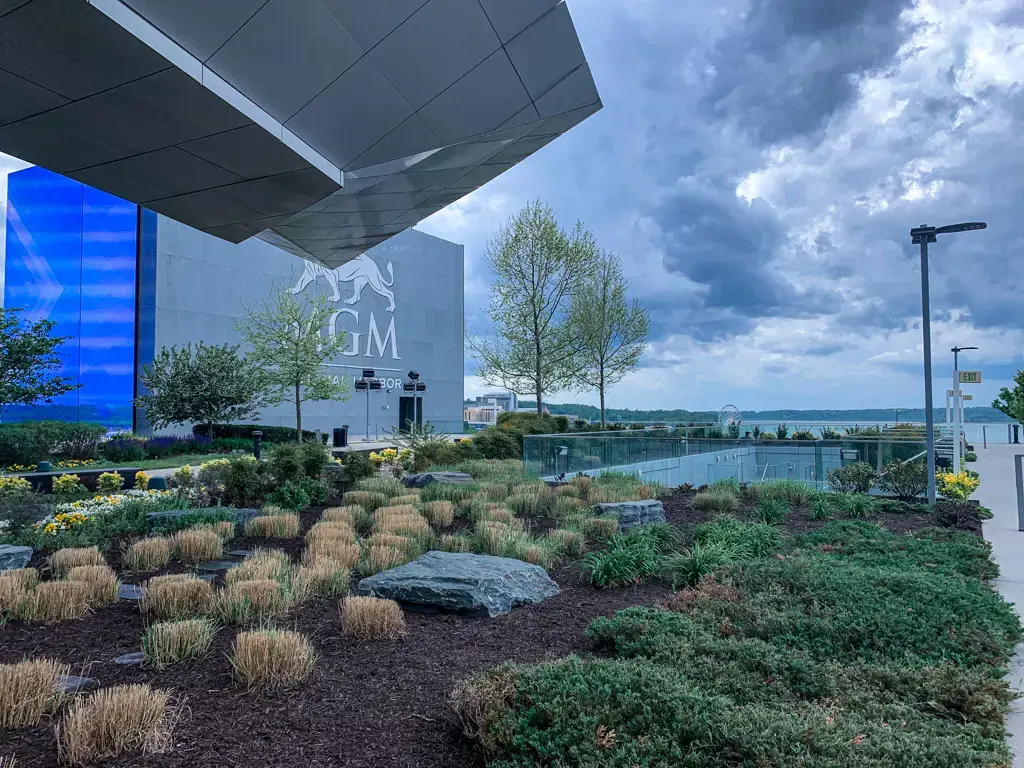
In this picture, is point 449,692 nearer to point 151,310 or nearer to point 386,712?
point 386,712

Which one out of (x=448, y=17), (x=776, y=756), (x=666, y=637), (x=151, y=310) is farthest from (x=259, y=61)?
(x=151, y=310)

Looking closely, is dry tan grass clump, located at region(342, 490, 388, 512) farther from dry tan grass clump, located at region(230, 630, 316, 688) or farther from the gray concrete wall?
the gray concrete wall

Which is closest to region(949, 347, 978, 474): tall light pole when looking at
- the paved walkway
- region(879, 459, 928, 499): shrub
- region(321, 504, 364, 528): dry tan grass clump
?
the paved walkway

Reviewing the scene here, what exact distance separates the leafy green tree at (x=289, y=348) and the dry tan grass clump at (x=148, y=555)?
2199 centimetres

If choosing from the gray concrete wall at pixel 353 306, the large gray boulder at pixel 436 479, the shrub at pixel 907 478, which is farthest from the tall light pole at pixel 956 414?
the gray concrete wall at pixel 353 306

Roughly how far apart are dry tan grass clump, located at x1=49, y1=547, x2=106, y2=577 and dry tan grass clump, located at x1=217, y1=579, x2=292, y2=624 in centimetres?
201

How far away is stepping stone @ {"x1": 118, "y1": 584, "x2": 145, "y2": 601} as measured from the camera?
5453 mm

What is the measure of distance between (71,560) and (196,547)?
3.65 feet

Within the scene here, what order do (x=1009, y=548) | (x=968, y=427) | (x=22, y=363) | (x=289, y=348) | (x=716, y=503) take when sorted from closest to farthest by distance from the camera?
1. (x=1009, y=548)
2. (x=716, y=503)
3. (x=22, y=363)
4. (x=289, y=348)
5. (x=968, y=427)

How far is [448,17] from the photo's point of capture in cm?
680

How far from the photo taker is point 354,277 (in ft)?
128

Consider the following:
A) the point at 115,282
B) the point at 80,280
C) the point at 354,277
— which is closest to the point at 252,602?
the point at 115,282

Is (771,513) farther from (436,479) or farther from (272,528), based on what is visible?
(272,528)

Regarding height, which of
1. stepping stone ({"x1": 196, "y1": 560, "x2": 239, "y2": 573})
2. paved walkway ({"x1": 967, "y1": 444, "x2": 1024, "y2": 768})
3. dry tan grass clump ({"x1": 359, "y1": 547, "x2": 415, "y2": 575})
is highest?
dry tan grass clump ({"x1": 359, "y1": 547, "x2": 415, "y2": 575})
